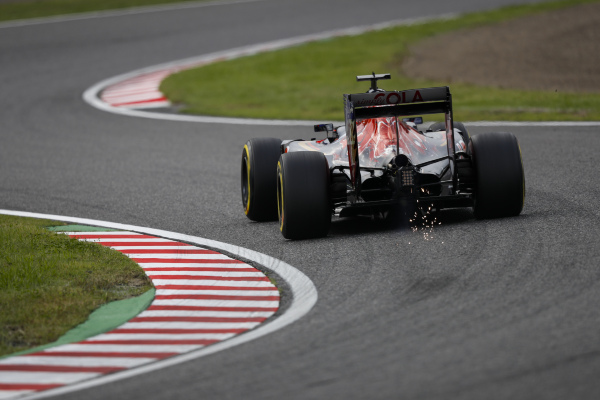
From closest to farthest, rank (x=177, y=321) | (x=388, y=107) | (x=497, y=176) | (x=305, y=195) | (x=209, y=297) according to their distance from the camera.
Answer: (x=177, y=321), (x=209, y=297), (x=305, y=195), (x=497, y=176), (x=388, y=107)

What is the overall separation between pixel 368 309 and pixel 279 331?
0.73m

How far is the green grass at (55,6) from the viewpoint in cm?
3369

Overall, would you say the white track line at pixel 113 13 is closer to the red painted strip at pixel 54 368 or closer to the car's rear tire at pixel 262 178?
the car's rear tire at pixel 262 178

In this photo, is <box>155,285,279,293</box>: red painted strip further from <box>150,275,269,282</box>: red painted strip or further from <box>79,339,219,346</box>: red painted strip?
<box>79,339,219,346</box>: red painted strip

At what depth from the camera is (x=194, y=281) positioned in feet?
26.8

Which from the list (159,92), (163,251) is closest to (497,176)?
(163,251)

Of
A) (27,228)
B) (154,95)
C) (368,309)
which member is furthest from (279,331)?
(154,95)

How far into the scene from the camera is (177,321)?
22.9ft

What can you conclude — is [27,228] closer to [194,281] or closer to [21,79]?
[194,281]

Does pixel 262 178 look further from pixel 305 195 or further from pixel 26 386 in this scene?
pixel 26 386

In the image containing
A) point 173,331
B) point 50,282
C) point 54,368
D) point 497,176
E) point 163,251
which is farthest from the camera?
point 163,251

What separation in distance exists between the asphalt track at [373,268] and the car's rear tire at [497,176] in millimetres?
178

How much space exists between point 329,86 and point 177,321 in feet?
50.6

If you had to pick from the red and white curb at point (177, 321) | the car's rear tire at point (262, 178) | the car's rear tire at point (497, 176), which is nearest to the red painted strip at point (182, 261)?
the red and white curb at point (177, 321)
